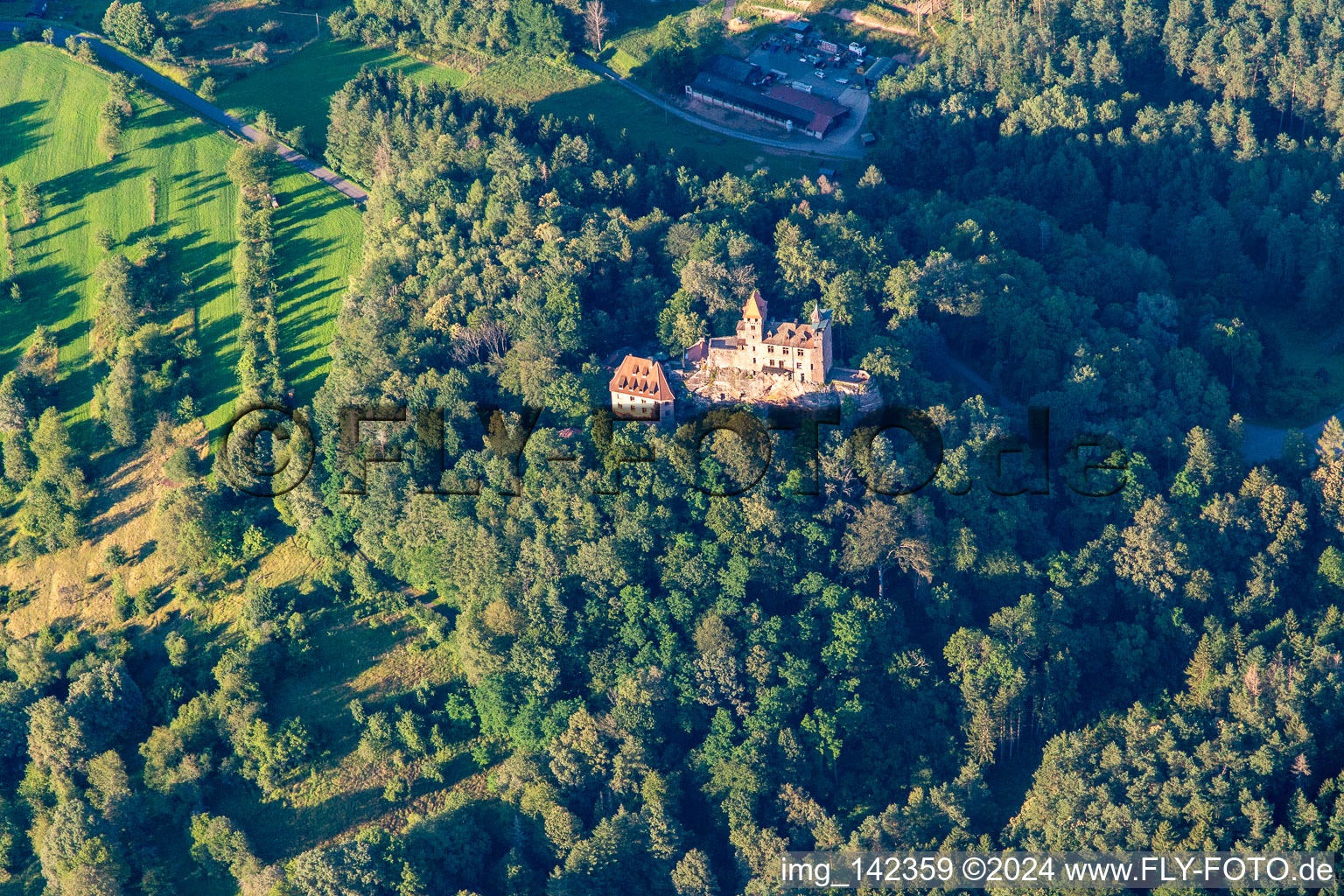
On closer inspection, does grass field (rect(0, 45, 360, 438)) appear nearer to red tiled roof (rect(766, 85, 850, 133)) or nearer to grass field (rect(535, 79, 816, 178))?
grass field (rect(535, 79, 816, 178))

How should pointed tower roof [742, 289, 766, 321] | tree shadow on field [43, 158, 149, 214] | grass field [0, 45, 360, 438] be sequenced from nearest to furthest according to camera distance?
pointed tower roof [742, 289, 766, 321] → grass field [0, 45, 360, 438] → tree shadow on field [43, 158, 149, 214]

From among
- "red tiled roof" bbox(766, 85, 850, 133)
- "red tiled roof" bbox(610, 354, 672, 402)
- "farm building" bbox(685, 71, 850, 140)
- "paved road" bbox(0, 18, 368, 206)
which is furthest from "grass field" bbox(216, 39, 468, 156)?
"red tiled roof" bbox(610, 354, 672, 402)

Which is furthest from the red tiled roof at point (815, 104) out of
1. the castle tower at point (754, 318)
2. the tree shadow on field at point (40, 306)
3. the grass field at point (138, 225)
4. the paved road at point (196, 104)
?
the tree shadow on field at point (40, 306)

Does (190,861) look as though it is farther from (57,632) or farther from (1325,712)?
(1325,712)

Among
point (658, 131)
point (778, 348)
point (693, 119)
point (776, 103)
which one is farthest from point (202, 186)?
point (778, 348)

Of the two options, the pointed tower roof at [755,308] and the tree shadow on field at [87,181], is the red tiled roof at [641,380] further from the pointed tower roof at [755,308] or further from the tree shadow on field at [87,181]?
the tree shadow on field at [87,181]

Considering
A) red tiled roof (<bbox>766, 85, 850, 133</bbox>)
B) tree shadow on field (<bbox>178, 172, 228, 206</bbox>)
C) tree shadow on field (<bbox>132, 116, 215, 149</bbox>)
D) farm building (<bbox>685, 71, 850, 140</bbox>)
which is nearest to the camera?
tree shadow on field (<bbox>178, 172, 228, 206</bbox>)
